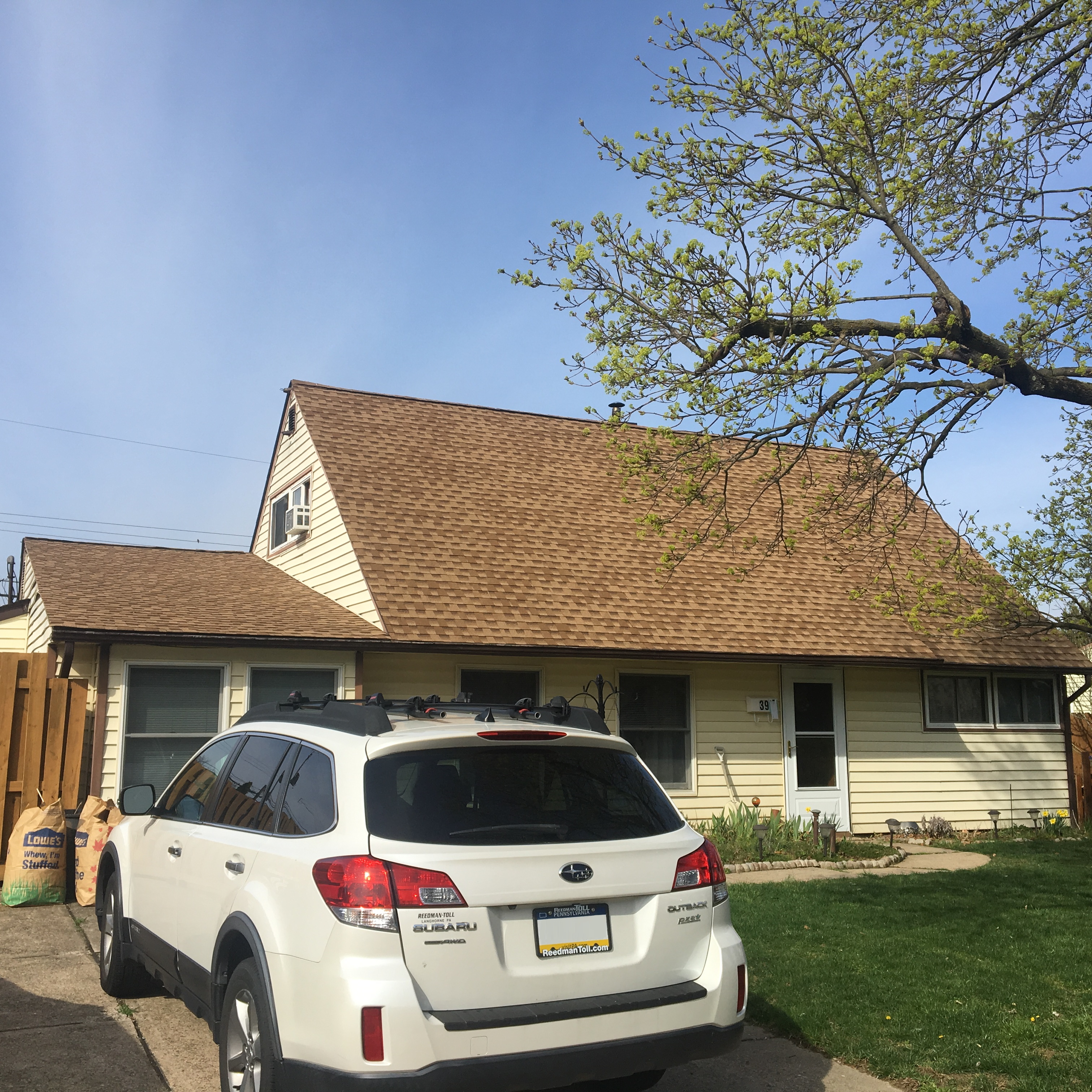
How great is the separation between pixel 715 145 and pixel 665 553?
367 centimetres

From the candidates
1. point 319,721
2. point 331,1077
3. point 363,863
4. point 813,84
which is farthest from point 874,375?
point 331,1077

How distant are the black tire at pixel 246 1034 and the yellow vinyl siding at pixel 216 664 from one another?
6.37m

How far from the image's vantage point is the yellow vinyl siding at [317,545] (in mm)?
13234

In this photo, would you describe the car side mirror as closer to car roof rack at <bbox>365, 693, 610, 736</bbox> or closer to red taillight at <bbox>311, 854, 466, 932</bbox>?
car roof rack at <bbox>365, 693, 610, 736</bbox>

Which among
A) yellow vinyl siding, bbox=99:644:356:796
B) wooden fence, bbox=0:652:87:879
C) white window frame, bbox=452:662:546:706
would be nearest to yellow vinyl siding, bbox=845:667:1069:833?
white window frame, bbox=452:662:546:706

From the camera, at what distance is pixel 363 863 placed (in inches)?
147

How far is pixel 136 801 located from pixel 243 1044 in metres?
2.30

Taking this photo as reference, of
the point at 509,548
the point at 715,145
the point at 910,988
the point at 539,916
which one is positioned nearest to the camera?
the point at 539,916

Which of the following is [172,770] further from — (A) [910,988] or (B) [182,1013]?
(A) [910,988]

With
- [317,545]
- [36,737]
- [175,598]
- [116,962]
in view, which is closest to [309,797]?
[116,962]

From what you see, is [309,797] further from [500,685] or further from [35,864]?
[500,685]

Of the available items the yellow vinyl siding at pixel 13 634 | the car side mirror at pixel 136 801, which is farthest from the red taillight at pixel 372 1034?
the yellow vinyl siding at pixel 13 634

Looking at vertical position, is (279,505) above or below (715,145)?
below

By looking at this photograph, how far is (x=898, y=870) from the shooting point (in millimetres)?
11961
